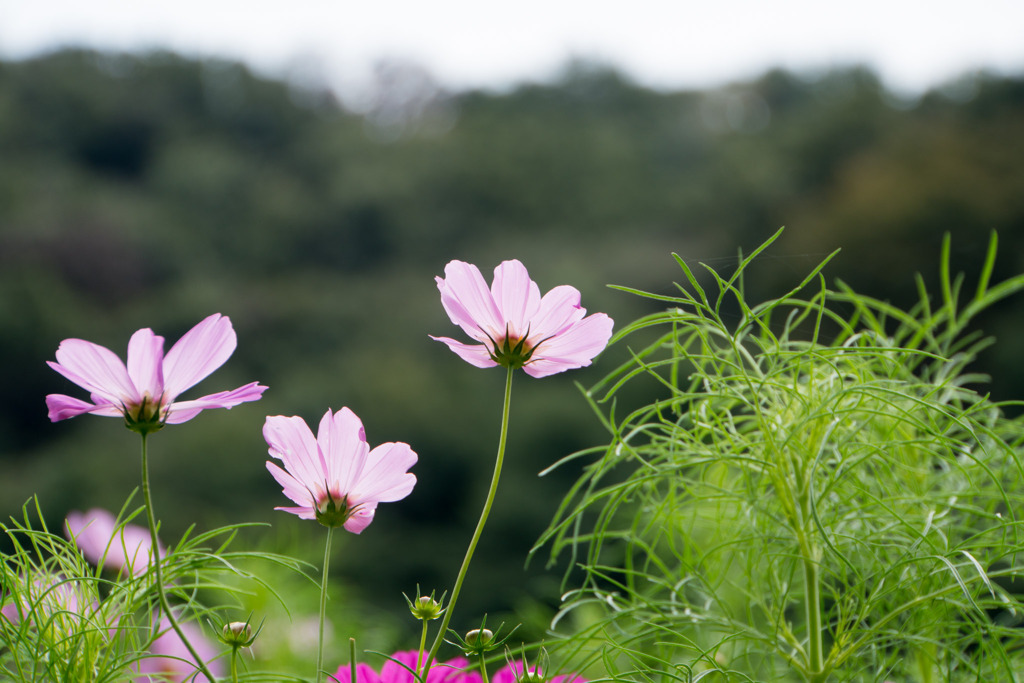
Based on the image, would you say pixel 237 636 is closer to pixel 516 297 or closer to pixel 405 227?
pixel 516 297

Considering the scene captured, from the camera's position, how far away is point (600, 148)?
30.0 ft

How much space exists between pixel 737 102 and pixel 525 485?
6857mm

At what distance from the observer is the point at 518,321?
0.72ft

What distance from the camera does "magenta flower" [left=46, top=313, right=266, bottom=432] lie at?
19cm

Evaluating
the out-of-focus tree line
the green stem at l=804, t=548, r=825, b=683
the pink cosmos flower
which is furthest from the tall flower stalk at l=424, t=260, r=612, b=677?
the out-of-focus tree line

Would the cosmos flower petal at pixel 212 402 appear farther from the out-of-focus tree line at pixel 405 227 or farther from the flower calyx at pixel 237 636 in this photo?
the out-of-focus tree line at pixel 405 227

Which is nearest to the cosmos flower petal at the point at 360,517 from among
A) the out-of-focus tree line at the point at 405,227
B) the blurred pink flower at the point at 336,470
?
the blurred pink flower at the point at 336,470

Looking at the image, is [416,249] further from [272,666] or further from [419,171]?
[272,666]

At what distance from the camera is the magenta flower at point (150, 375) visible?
19cm

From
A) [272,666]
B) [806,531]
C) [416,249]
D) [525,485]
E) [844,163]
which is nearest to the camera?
[806,531]

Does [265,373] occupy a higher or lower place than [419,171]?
lower

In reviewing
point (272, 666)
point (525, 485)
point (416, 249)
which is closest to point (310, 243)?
point (416, 249)

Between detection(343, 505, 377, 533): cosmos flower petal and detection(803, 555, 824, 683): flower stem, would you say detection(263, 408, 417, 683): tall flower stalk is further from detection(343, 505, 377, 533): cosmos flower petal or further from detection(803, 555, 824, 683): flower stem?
detection(803, 555, 824, 683): flower stem

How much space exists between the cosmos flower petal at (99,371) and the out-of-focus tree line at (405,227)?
3.17 meters
